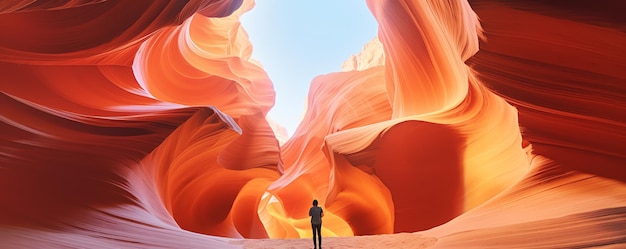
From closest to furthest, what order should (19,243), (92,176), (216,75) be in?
1. (19,243)
2. (92,176)
3. (216,75)

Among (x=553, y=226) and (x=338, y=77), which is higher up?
(x=338, y=77)

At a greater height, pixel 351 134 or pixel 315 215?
pixel 351 134

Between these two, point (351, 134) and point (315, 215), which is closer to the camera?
point (315, 215)

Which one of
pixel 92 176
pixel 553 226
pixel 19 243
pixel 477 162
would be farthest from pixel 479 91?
pixel 19 243

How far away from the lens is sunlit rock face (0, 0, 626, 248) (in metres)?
5.04

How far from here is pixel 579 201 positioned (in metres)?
5.11

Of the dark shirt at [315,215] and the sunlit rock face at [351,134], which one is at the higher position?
the sunlit rock face at [351,134]

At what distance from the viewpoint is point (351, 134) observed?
10539 mm

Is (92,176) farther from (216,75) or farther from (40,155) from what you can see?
(216,75)

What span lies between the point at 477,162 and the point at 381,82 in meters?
6.64

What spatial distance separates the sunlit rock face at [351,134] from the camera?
504 cm

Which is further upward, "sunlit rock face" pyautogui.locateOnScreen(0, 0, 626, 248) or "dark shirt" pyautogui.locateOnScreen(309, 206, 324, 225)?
"sunlit rock face" pyautogui.locateOnScreen(0, 0, 626, 248)

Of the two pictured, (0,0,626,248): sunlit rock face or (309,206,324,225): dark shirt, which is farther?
(0,0,626,248): sunlit rock face

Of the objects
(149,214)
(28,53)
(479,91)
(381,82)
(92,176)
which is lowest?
(149,214)
